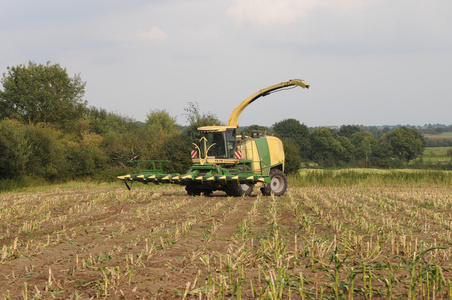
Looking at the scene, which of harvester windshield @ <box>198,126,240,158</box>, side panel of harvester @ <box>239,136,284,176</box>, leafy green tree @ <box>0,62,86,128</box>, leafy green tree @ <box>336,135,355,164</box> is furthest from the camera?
leafy green tree @ <box>336,135,355,164</box>

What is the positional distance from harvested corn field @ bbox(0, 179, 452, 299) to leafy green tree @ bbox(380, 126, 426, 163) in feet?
196

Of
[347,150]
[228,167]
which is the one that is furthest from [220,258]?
[347,150]

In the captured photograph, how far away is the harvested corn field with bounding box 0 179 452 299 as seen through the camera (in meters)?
4.95

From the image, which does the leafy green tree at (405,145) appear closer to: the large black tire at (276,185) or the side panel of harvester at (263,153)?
the side panel of harvester at (263,153)

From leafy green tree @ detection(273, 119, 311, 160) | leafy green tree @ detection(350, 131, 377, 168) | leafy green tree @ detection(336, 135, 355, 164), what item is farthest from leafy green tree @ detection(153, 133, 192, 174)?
leafy green tree @ detection(336, 135, 355, 164)

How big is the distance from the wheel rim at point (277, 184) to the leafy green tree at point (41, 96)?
3632 centimetres

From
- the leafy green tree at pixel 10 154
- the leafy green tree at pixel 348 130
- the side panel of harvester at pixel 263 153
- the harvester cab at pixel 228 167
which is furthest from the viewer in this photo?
the leafy green tree at pixel 348 130

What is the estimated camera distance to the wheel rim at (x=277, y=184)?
19.8 meters

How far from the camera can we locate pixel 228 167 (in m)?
19.9

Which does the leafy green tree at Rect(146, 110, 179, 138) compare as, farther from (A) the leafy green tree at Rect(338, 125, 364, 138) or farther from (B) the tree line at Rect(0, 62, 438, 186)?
(A) the leafy green tree at Rect(338, 125, 364, 138)

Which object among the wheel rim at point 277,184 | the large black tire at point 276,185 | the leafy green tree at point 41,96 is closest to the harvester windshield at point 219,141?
the large black tire at point 276,185

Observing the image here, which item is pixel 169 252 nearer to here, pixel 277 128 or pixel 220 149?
pixel 220 149

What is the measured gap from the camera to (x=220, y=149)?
1964cm

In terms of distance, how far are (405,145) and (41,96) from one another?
48.7m
